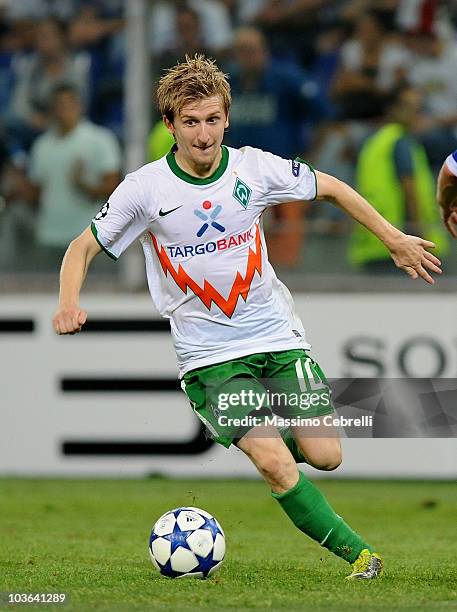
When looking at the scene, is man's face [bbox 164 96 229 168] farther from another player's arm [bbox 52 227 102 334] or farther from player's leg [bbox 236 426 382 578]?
player's leg [bbox 236 426 382 578]

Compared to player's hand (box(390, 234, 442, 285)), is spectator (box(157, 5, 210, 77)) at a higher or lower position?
higher

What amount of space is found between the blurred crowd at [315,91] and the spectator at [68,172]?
0.02 meters

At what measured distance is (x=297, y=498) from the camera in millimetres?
5797

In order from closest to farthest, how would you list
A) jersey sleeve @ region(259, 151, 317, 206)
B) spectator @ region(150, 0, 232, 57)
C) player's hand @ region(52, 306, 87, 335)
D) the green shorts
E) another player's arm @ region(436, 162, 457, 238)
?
player's hand @ region(52, 306, 87, 335)
the green shorts
jersey sleeve @ region(259, 151, 317, 206)
another player's arm @ region(436, 162, 457, 238)
spectator @ region(150, 0, 232, 57)

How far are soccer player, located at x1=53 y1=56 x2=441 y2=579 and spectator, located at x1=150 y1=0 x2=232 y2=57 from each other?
4511 mm

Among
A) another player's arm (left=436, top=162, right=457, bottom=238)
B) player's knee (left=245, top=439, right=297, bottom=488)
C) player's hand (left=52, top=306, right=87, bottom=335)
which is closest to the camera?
player's hand (left=52, top=306, right=87, bottom=335)

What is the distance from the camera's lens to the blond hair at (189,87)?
5.83 metres

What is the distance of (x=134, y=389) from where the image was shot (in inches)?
411

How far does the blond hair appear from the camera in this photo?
5.83 m

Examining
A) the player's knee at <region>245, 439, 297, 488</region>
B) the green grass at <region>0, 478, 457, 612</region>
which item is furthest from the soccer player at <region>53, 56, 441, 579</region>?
the green grass at <region>0, 478, 457, 612</region>

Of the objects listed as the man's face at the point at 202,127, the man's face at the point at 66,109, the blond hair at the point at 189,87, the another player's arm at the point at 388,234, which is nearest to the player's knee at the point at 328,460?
the another player's arm at the point at 388,234

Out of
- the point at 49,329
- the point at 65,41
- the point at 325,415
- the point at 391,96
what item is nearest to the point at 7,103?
Answer: the point at 65,41

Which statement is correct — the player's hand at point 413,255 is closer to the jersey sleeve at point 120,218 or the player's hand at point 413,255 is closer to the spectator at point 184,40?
the jersey sleeve at point 120,218

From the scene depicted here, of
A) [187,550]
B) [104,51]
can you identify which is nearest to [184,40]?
[104,51]
